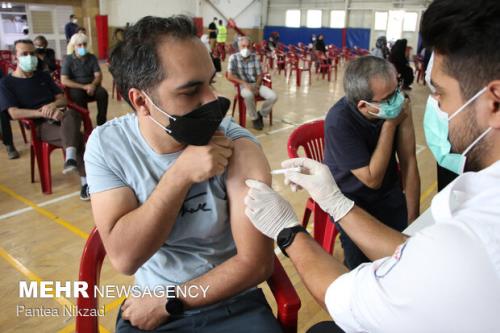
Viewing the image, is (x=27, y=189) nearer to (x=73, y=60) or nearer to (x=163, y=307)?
(x=73, y=60)

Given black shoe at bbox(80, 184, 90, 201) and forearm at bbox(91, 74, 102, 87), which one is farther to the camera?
forearm at bbox(91, 74, 102, 87)

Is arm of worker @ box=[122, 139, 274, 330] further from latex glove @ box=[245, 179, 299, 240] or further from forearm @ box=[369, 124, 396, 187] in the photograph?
forearm @ box=[369, 124, 396, 187]

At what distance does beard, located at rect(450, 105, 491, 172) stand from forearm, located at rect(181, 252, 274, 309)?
0.67 metres

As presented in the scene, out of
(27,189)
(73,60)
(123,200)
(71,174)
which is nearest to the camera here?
(123,200)

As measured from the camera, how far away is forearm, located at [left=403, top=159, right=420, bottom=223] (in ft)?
6.79

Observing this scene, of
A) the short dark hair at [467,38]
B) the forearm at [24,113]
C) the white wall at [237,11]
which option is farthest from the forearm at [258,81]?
the white wall at [237,11]

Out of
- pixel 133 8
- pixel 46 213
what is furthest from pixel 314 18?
pixel 46 213

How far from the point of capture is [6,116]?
160 inches

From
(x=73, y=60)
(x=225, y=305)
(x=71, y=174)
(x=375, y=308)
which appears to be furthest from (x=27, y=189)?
(x=375, y=308)

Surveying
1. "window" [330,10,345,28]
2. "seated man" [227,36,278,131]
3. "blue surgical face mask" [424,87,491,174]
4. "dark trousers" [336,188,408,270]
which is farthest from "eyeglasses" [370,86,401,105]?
"window" [330,10,345,28]

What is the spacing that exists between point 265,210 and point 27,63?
343cm

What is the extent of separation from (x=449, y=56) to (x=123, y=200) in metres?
0.97

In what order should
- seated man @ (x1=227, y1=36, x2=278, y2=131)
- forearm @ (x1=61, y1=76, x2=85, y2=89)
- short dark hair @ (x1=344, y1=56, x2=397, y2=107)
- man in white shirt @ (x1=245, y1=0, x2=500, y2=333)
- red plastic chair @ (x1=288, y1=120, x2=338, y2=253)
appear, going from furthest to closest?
seated man @ (x1=227, y1=36, x2=278, y2=131) → forearm @ (x1=61, y1=76, x2=85, y2=89) → red plastic chair @ (x1=288, y1=120, x2=338, y2=253) → short dark hair @ (x1=344, y1=56, x2=397, y2=107) → man in white shirt @ (x1=245, y1=0, x2=500, y2=333)

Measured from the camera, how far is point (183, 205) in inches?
48.4
